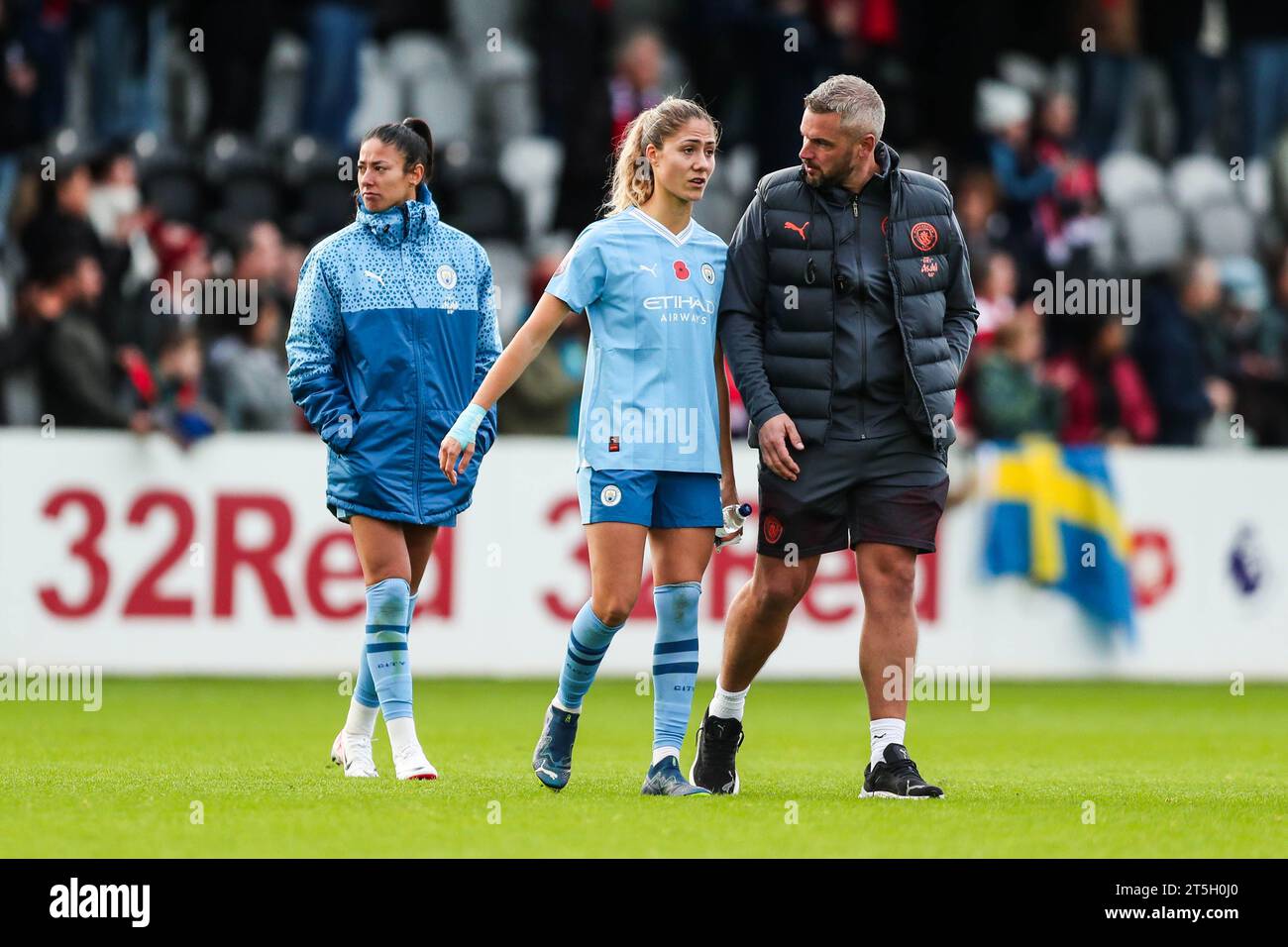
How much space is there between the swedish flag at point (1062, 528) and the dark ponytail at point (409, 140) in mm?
6797

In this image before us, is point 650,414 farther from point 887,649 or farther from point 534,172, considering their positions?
point 534,172

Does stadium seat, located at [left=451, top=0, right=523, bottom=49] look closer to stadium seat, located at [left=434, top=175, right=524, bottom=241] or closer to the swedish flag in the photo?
stadium seat, located at [left=434, top=175, right=524, bottom=241]

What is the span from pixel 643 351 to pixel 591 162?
32.9ft

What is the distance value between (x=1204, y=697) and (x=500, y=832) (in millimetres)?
7690

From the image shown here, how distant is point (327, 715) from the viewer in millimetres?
10922

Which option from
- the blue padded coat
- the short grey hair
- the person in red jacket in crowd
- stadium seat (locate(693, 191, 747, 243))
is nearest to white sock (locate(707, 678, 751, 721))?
the blue padded coat

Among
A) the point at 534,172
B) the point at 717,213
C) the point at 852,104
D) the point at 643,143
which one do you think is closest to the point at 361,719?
the point at 643,143

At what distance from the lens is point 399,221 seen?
7.84 meters

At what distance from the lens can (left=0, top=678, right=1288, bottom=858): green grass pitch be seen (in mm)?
6133

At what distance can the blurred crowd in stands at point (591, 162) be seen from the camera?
1466 centimetres
